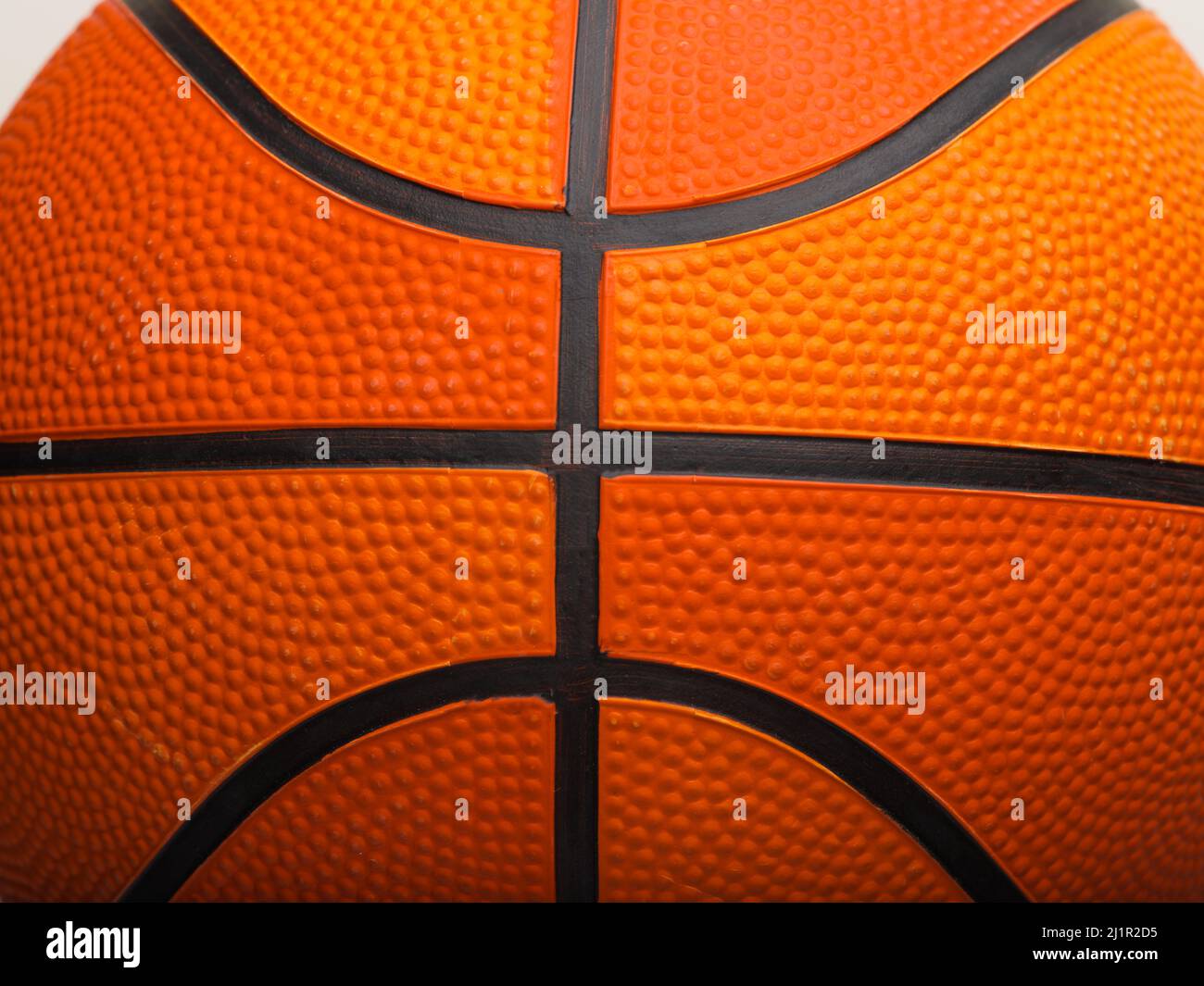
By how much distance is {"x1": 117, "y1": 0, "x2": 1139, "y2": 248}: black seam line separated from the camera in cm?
93

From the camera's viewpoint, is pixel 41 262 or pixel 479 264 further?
pixel 41 262

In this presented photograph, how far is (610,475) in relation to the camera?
0.90 metres

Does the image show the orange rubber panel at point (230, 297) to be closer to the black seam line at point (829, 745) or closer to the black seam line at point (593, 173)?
the black seam line at point (593, 173)

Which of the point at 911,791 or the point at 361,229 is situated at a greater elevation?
the point at 361,229

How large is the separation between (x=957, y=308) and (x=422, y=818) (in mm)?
601

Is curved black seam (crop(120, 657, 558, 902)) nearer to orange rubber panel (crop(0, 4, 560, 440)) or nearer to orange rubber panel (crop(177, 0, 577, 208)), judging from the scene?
orange rubber panel (crop(0, 4, 560, 440))

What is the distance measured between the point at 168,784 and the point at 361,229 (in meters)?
0.50

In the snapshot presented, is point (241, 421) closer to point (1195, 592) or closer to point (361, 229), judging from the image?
point (361, 229)

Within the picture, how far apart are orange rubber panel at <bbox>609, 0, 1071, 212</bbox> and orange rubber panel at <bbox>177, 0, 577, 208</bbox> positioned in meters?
0.06

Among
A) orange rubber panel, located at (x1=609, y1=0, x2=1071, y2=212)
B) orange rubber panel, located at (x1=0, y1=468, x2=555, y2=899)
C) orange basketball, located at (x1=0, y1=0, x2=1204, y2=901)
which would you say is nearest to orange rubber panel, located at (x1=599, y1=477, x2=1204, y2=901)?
orange basketball, located at (x1=0, y1=0, x2=1204, y2=901)

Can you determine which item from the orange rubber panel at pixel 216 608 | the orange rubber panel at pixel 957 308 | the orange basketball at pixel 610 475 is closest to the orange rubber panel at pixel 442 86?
the orange basketball at pixel 610 475

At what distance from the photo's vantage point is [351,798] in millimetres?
949

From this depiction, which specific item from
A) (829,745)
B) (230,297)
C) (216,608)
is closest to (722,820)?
(829,745)

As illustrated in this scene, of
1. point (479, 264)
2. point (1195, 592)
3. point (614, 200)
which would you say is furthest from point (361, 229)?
point (1195, 592)
